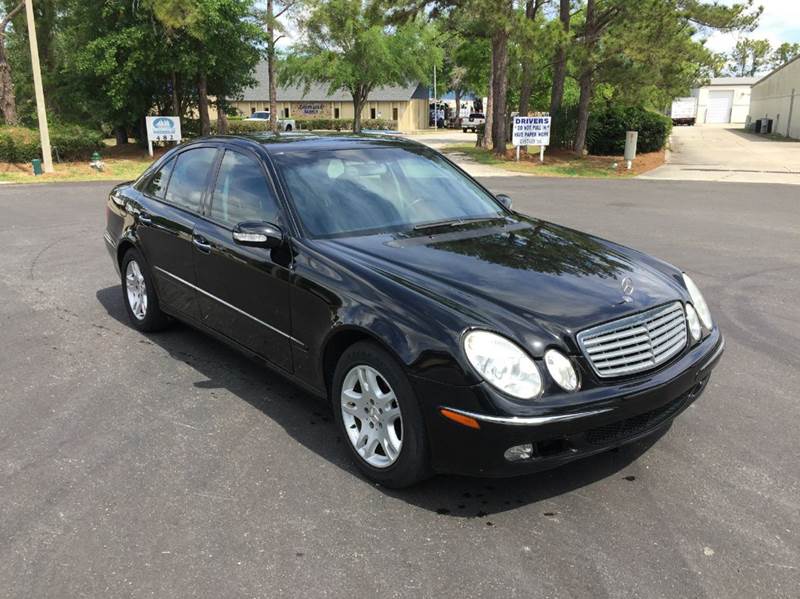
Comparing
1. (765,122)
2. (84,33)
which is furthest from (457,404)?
(765,122)

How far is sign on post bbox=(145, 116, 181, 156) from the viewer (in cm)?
2558

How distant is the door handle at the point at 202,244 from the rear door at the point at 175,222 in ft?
0.29

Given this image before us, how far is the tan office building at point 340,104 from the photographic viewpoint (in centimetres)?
6462

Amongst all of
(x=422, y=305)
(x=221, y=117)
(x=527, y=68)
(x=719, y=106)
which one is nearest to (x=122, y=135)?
(x=221, y=117)

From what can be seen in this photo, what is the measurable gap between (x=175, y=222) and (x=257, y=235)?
1.40 meters

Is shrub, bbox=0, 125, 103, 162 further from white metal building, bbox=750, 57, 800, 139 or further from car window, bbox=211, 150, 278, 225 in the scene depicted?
white metal building, bbox=750, 57, 800, 139

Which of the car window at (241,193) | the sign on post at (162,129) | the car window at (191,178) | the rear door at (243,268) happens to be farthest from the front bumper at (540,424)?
the sign on post at (162,129)

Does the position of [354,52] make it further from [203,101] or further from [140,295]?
[140,295]

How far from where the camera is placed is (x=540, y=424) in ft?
9.19

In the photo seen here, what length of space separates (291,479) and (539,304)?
1.50 metres

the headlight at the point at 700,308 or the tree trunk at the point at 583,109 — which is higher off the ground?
the tree trunk at the point at 583,109

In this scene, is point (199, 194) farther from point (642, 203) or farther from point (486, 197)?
point (642, 203)

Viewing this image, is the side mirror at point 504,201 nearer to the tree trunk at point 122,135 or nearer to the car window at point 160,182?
the car window at point 160,182

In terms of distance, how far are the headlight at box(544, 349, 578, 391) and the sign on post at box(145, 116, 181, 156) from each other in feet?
83.7
